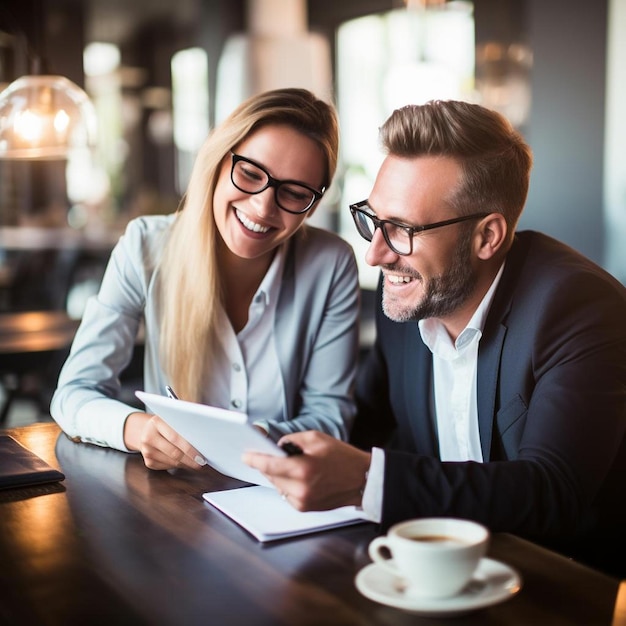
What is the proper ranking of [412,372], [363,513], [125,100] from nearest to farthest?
1. [363,513]
2. [412,372]
3. [125,100]

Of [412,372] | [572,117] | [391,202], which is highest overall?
[572,117]

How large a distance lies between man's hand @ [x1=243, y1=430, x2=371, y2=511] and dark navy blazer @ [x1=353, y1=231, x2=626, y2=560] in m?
0.06

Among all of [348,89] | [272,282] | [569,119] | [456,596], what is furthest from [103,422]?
[348,89]

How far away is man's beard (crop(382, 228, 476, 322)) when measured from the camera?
5.90 feet

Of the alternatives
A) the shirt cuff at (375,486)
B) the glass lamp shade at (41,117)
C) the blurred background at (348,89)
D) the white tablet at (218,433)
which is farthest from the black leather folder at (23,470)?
the glass lamp shade at (41,117)

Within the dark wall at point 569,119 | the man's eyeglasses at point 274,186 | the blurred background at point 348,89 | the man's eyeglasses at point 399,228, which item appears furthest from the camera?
the dark wall at point 569,119

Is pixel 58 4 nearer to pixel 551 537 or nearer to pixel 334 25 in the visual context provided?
pixel 334 25

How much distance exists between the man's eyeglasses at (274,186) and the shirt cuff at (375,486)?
812 millimetres

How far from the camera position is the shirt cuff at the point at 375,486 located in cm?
134

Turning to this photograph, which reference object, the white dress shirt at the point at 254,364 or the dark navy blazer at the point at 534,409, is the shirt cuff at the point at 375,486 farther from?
the white dress shirt at the point at 254,364

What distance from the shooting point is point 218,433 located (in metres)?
1.37

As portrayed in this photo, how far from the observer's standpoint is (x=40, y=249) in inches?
364

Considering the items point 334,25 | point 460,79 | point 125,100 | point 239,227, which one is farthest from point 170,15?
point 239,227

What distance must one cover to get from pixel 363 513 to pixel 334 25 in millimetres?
8199
